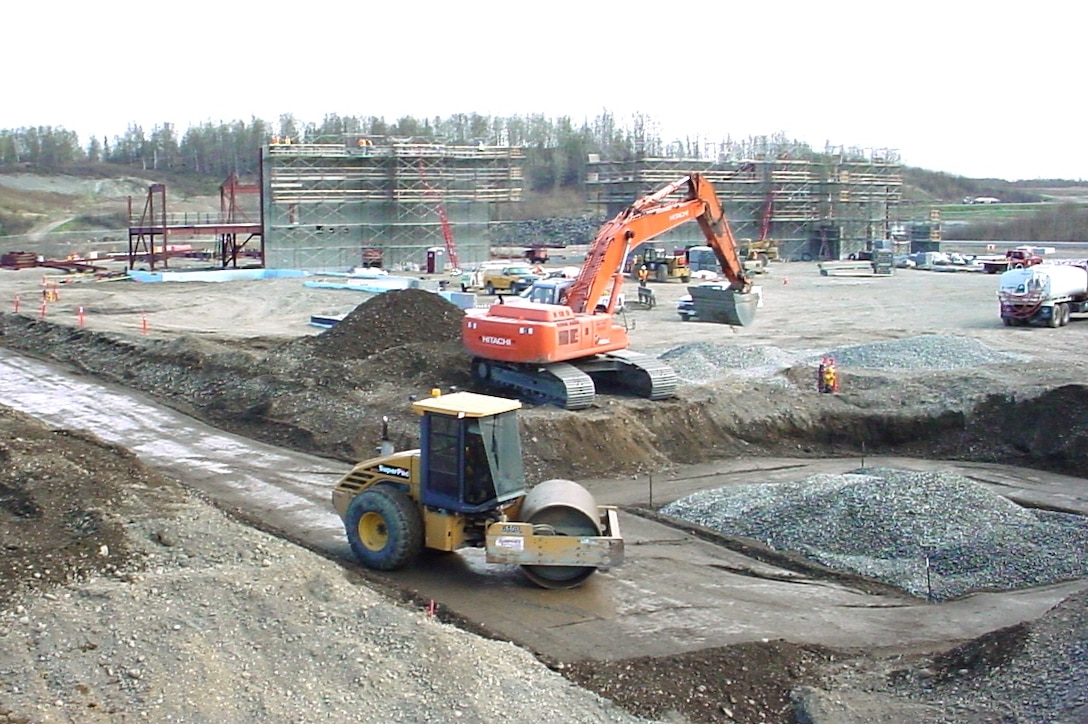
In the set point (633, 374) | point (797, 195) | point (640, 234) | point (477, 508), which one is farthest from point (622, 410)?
point (797, 195)

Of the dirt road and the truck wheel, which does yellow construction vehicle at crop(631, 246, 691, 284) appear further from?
the truck wheel

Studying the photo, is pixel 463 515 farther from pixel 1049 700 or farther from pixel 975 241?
pixel 975 241

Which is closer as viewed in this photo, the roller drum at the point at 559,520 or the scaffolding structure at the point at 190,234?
the roller drum at the point at 559,520

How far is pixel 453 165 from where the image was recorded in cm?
6203

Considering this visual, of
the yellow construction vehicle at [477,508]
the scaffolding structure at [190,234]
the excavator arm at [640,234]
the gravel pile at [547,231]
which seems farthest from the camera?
the gravel pile at [547,231]

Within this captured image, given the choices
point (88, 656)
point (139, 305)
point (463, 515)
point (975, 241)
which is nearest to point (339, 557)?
point (463, 515)

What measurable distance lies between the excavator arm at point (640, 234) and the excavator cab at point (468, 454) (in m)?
10.5

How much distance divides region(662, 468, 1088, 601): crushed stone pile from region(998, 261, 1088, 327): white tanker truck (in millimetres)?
20365

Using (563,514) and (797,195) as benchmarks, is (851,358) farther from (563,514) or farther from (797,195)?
(797,195)

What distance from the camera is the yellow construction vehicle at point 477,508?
11.4 meters

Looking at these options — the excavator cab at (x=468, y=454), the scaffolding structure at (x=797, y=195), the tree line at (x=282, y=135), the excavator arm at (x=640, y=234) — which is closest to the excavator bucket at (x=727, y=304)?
the excavator arm at (x=640, y=234)

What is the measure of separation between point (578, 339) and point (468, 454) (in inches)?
339

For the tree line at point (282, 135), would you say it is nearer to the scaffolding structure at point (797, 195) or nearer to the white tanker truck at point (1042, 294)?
the scaffolding structure at point (797, 195)

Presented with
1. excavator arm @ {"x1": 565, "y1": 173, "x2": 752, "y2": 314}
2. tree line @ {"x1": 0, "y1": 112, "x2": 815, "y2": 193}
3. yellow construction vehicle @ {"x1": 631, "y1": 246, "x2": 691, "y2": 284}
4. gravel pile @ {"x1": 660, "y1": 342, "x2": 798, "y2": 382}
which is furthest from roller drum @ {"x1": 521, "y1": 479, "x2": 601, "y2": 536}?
tree line @ {"x1": 0, "y1": 112, "x2": 815, "y2": 193}
